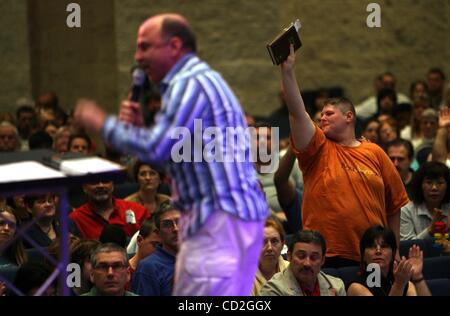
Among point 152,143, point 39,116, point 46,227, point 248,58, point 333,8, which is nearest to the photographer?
point 152,143

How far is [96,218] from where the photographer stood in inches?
338

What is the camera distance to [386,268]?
6.82 m

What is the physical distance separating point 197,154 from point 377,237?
2447 mm

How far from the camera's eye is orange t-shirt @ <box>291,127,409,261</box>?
7.13 metres

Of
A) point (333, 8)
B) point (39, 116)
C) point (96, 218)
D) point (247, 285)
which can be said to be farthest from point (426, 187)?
point (333, 8)

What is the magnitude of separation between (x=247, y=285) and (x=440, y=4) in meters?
11.7

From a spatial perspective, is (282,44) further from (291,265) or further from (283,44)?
(291,265)

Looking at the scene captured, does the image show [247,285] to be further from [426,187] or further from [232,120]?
[426,187]

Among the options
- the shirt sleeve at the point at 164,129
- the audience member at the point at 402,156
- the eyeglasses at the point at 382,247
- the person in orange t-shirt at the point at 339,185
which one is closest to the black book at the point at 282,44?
the person in orange t-shirt at the point at 339,185

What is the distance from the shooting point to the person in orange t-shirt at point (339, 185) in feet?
23.4

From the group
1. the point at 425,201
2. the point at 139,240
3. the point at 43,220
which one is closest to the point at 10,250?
the point at 43,220

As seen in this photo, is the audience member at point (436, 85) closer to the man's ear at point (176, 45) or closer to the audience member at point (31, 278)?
the audience member at point (31, 278)
